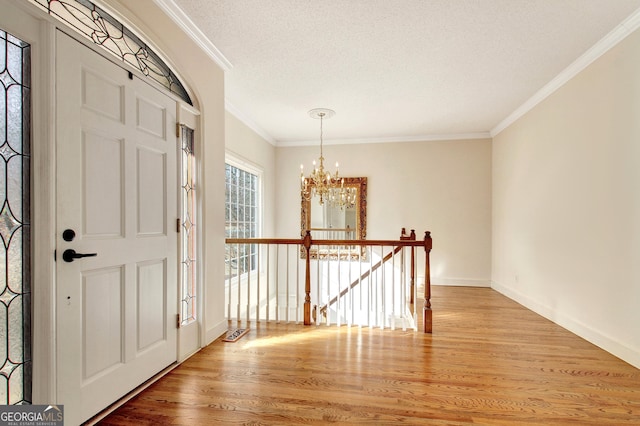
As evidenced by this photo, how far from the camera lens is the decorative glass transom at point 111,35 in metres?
1.67

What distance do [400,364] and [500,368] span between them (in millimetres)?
771

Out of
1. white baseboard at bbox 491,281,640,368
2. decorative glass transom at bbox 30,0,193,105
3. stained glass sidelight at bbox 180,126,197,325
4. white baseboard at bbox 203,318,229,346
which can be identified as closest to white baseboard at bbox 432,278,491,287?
white baseboard at bbox 491,281,640,368

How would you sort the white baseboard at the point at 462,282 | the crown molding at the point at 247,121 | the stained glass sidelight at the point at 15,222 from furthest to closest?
the white baseboard at the point at 462,282, the crown molding at the point at 247,121, the stained glass sidelight at the point at 15,222

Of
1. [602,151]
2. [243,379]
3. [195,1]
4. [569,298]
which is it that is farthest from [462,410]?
[195,1]

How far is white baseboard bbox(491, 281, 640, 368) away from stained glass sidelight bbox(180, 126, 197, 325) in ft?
11.9

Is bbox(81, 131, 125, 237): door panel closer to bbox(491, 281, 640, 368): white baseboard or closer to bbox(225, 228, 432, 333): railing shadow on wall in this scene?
bbox(225, 228, 432, 333): railing shadow on wall

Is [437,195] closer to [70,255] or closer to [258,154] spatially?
[258,154]

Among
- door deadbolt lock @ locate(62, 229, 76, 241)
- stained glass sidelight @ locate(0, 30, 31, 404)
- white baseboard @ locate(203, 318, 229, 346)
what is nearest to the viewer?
stained glass sidelight @ locate(0, 30, 31, 404)

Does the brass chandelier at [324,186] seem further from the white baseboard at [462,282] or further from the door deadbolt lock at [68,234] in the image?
the door deadbolt lock at [68,234]

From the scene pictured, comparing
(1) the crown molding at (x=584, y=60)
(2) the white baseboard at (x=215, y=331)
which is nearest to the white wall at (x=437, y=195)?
(1) the crown molding at (x=584, y=60)

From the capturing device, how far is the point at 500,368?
7.95ft

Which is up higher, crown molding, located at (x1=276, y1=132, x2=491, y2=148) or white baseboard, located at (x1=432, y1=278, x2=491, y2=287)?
crown molding, located at (x1=276, y1=132, x2=491, y2=148)

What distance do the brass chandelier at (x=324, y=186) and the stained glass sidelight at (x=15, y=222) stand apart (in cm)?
261

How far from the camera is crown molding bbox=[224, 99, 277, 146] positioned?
4.22m
